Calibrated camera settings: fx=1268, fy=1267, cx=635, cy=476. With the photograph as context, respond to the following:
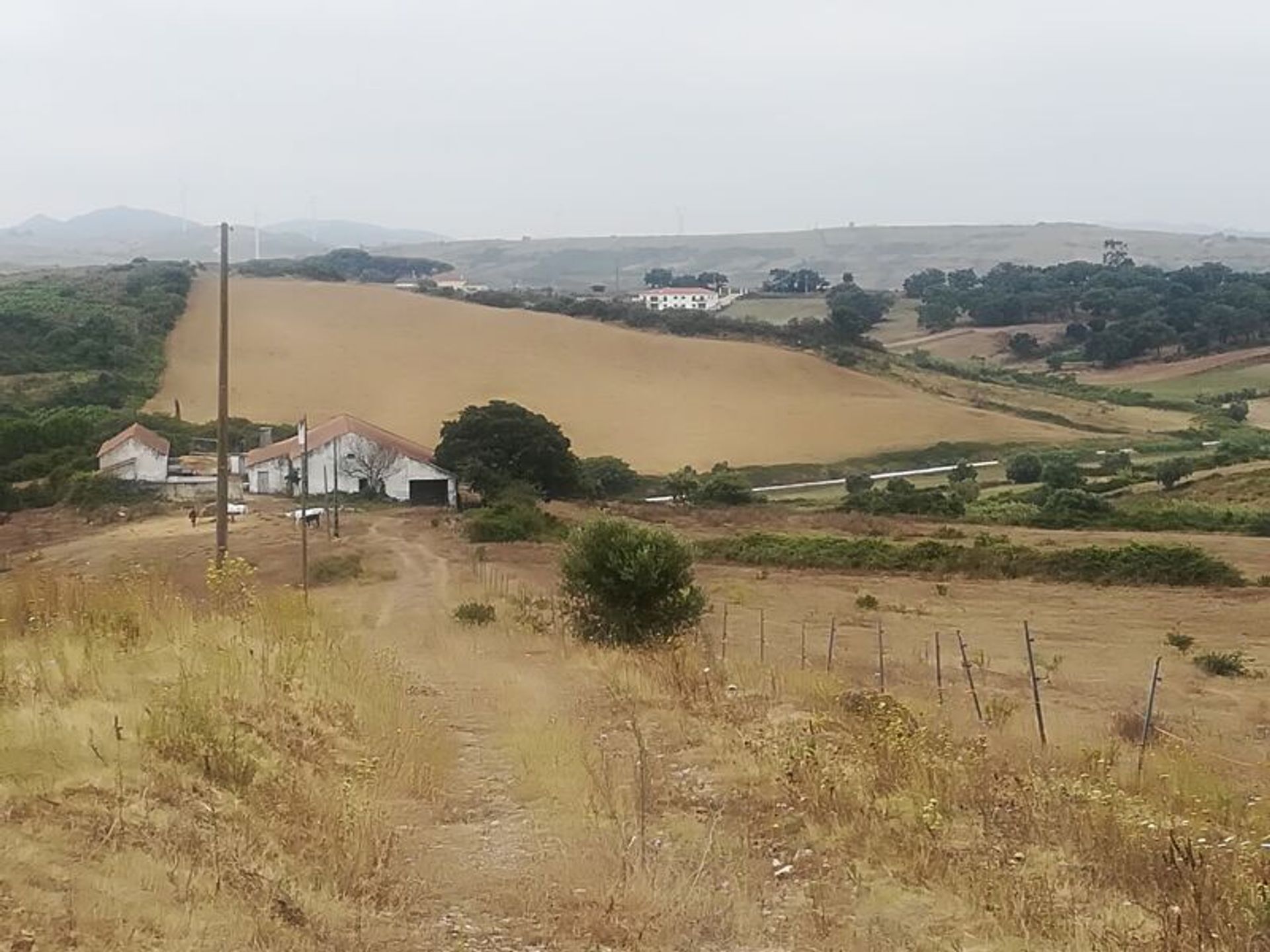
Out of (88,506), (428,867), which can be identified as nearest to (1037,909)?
(428,867)

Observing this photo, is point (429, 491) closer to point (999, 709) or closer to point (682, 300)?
point (999, 709)

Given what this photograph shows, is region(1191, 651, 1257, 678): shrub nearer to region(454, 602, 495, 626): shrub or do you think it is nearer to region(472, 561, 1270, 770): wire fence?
region(472, 561, 1270, 770): wire fence

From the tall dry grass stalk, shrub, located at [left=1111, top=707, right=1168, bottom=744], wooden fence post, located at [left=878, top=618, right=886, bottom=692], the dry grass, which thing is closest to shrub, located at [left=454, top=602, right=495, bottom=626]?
wooden fence post, located at [left=878, top=618, right=886, bottom=692]

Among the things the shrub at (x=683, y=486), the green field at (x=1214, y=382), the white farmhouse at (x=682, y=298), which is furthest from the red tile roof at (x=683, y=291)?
the shrub at (x=683, y=486)

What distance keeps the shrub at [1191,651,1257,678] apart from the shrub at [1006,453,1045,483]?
115 ft

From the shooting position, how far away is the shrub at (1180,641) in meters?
25.0

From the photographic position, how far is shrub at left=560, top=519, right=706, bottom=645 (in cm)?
→ 1888

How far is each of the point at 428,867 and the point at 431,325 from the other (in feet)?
292

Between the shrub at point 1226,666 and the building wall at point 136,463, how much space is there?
131 feet

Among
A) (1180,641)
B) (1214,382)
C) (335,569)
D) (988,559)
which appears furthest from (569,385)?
(1180,641)

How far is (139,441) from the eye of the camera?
165 feet

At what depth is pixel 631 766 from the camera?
9.46 meters

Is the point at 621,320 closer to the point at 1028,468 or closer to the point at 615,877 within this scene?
A: the point at 1028,468

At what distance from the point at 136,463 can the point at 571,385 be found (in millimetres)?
33885
